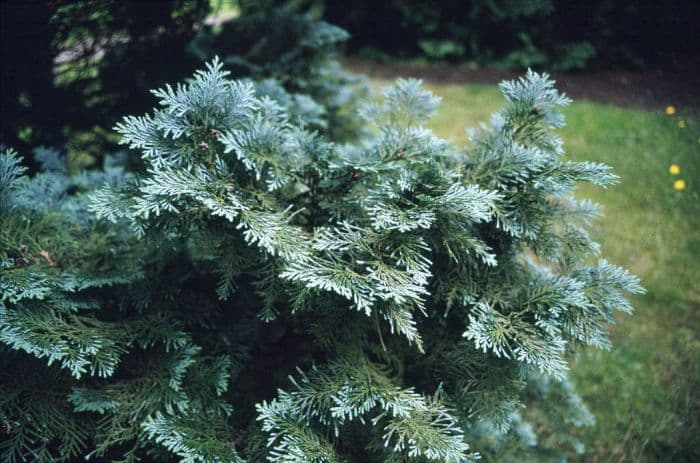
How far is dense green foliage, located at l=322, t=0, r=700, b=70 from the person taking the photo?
10.5 feet

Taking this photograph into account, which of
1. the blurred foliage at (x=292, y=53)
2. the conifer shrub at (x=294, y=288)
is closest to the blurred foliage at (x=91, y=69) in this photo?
the blurred foliage at (x=292, y=53)

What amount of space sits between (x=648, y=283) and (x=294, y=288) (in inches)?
106

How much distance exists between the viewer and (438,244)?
1.92m

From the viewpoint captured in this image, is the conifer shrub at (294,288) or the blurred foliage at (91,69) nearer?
the conifer shrub at (294,288)

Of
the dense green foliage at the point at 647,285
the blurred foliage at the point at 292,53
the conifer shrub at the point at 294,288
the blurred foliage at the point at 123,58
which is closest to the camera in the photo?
the conifer shrub at the point at 294,288

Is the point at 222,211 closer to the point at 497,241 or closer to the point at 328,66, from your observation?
the point at 497,241

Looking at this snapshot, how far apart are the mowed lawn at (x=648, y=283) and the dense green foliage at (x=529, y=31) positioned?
1.20 feet

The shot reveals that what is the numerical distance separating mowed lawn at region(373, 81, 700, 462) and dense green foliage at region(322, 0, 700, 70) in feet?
1.20

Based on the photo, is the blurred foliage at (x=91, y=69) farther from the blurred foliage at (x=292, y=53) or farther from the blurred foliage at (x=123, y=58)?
the blurred foliage at (x=292, y=53)

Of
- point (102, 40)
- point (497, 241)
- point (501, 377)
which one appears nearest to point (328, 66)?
point (102, 40)

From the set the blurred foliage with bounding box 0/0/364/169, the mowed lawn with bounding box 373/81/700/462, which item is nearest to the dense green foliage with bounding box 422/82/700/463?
the mowed lawn with bounding box 373/81/700/462

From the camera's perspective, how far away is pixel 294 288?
5.80 feet

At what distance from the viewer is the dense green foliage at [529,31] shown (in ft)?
10.5

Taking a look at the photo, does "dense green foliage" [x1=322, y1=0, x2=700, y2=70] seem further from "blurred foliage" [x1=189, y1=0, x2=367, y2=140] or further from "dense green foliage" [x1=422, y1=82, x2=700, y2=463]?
"blurred foliage" [x1=189, y1=0, x2=367, y2=140]
